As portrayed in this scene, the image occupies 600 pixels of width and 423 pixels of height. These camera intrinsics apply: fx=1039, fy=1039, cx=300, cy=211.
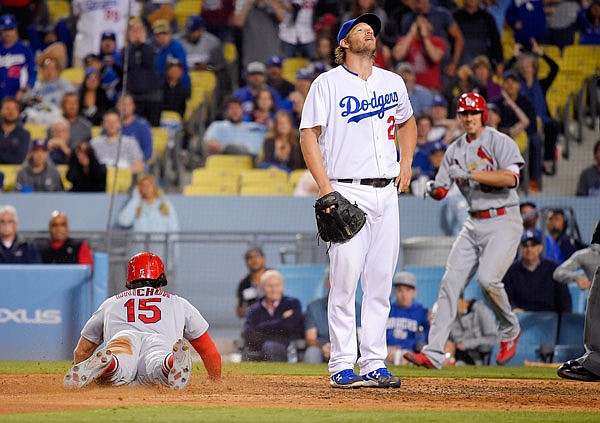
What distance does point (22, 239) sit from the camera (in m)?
11.2

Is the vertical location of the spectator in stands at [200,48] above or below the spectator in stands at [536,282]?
above

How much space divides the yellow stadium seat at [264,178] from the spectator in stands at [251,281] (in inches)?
78.3

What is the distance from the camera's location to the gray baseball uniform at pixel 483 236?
8.05m

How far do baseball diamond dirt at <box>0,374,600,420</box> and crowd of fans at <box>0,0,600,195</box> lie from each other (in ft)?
18.2

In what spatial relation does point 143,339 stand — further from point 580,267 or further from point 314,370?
point 580,267

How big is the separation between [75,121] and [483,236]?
7.28 m

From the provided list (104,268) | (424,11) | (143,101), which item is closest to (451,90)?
(424,11)

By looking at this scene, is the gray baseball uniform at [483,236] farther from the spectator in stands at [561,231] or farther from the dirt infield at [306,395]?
the spectator in stands at [561,231]

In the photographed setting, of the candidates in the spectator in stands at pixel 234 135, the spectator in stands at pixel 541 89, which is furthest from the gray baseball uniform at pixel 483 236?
the spectator in stands at pixel 234 135

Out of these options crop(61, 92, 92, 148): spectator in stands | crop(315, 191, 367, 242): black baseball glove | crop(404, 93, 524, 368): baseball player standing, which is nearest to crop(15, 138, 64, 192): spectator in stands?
crop(61, 92, 92, 148): spectator in stands

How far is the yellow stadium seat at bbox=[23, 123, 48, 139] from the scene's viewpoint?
541 inches

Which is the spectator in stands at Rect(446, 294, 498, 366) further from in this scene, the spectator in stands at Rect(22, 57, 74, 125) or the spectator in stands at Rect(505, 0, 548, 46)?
the spectator in stands at Rect(22, 57, 74, 125)

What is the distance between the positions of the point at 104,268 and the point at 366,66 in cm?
468

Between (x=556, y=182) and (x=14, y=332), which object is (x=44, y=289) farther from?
(x=556, y=182)
